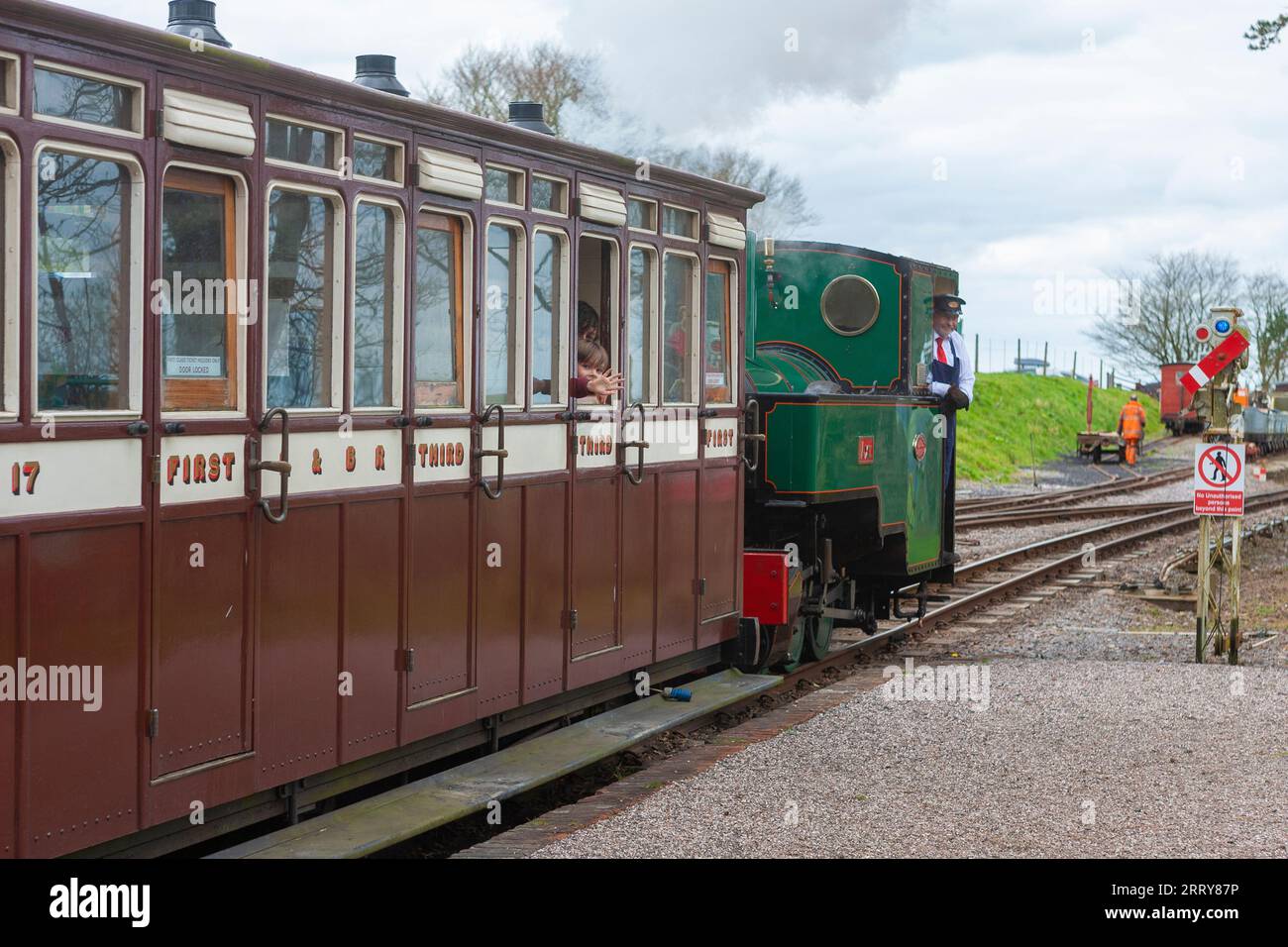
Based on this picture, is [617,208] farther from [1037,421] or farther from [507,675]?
[1037,421]

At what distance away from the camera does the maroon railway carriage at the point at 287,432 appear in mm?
4645

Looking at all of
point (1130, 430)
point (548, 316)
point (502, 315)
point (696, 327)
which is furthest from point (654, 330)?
point (1130, 430)

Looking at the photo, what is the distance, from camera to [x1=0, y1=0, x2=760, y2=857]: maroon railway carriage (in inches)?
183

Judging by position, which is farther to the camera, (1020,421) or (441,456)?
(1020,421)

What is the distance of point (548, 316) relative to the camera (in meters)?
7.39

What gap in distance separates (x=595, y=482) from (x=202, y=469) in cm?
292

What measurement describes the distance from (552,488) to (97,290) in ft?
9.80

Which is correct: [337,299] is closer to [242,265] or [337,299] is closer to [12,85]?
[242,265]

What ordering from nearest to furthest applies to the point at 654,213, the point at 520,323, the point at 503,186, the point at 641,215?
the point at 503,186, the point at 520,323, the point at 641,215, the point at 654,213

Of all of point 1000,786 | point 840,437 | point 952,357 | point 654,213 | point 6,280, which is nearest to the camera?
point 6,280

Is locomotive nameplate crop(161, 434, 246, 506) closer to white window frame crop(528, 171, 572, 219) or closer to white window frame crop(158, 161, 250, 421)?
white window frame crop(158, 161, 250, 421)

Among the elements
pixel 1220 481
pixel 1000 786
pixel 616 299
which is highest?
pixel 616 299

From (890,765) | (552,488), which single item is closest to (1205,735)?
(890,765)

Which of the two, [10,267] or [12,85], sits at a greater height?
[12,85]
